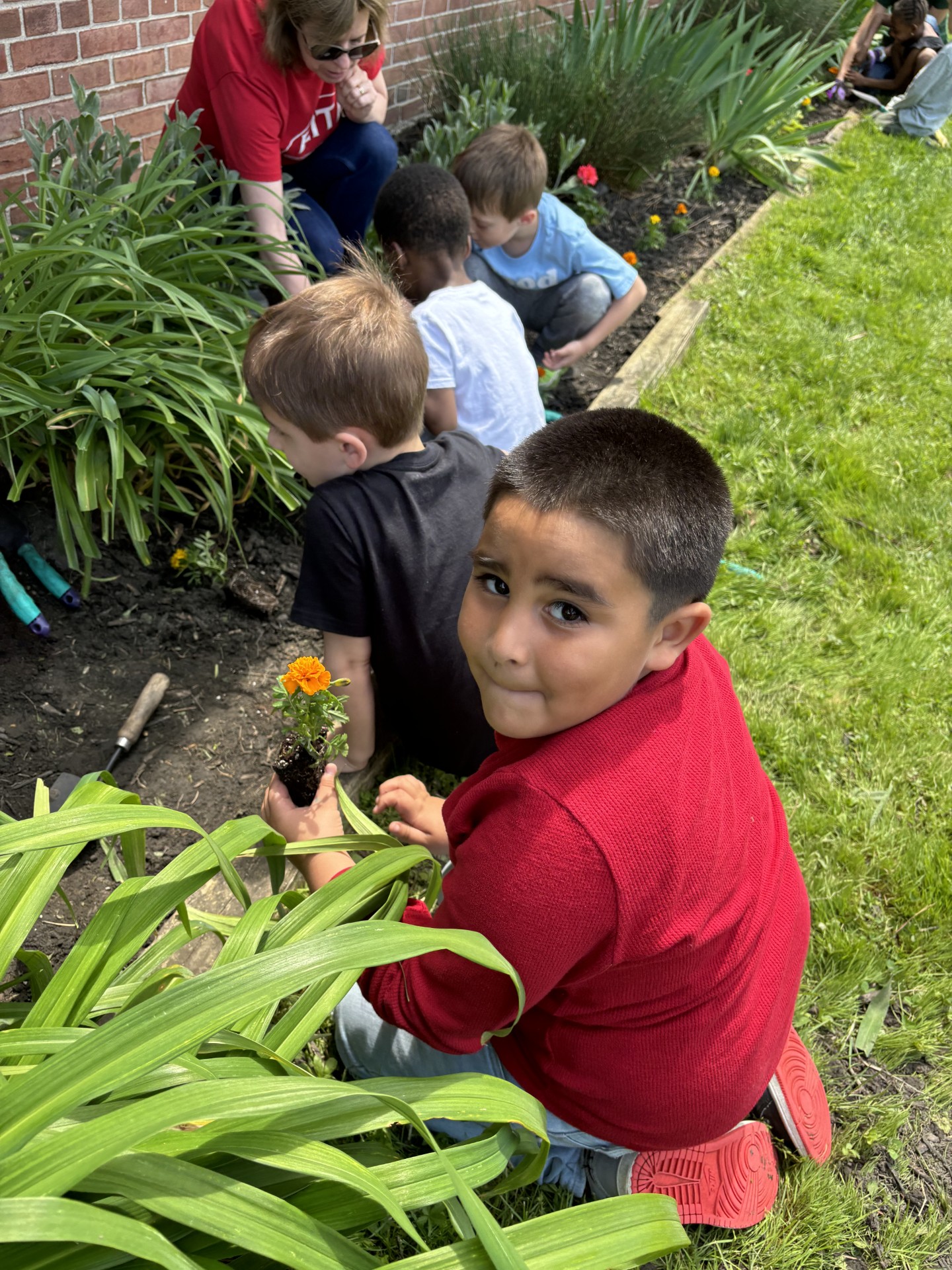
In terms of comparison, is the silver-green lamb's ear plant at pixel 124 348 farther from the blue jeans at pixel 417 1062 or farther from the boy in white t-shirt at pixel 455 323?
the blue jeans at pixel 417 1062

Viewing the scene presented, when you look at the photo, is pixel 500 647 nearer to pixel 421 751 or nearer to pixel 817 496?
pixel 421 751

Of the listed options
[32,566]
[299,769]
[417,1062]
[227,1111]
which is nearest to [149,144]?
A: [32,566]

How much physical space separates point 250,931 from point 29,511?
1.68 metres

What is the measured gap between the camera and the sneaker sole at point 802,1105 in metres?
1.73

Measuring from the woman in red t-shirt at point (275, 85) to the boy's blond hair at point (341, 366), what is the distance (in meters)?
0.73

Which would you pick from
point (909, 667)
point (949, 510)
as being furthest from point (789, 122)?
point (909, 667)

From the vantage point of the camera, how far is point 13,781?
211 centimetres

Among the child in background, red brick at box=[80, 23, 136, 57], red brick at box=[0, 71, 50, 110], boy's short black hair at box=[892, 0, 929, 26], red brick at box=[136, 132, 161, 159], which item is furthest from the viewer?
boy's short black hair at box=[892, 0, 929, 26]

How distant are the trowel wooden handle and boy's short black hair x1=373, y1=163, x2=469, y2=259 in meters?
1.55

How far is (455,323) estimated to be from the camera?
108 inches

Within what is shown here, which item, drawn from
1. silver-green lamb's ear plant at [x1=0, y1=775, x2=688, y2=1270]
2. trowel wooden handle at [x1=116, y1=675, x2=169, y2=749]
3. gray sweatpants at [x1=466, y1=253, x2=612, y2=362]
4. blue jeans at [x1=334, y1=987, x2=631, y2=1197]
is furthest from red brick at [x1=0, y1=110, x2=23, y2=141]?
blue jeans at [x1=334, y1=987, x2=631, y2=1197]

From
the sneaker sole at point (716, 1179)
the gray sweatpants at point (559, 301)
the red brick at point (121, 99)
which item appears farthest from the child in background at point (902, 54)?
the sneaker sole at point (716, 1179)

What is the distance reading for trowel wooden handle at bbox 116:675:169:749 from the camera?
220 cm

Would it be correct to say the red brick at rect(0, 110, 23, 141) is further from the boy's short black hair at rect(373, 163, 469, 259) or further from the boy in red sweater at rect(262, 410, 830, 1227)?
the boy in red sweater at rect(262, 410, 830, 1227)
